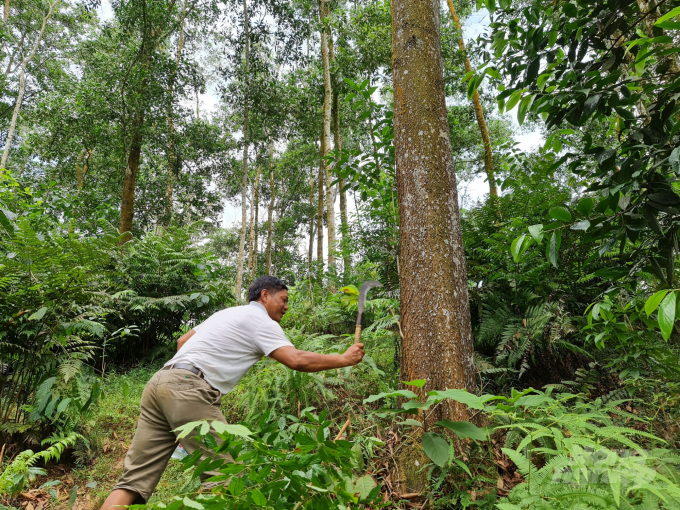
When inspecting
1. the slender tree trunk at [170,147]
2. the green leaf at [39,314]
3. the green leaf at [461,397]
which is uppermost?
the slender tree trunk at [170,147]

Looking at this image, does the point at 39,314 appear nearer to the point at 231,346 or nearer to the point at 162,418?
the point at 162,418

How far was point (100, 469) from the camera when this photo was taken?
3.31 m

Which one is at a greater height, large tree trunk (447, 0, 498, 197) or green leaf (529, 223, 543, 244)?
large tree trunk (447, 0, 498, 197)

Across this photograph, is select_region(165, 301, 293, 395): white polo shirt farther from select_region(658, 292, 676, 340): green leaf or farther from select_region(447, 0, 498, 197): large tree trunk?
select_region(447, 0, 498, 197): large tree trunk

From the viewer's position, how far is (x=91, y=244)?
11.8 ft

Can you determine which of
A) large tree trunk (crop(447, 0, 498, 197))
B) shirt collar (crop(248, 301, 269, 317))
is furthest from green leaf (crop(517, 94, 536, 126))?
large tree trunk (crop(447, 0, 498, 197))

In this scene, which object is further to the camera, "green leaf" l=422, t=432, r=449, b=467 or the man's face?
the man's face

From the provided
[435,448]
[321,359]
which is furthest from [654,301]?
[321,359]

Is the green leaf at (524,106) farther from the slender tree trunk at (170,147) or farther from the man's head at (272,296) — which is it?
the slender tree trunk at (170,147)

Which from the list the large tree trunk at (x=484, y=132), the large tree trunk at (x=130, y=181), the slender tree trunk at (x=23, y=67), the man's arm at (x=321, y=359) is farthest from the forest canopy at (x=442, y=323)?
the slender tree trunk at (x=23, y=67)

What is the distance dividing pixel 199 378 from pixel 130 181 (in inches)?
360

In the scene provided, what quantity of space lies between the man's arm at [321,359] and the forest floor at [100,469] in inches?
38.6

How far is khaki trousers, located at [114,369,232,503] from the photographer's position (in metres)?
2.38

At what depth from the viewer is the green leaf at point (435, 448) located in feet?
5.11
